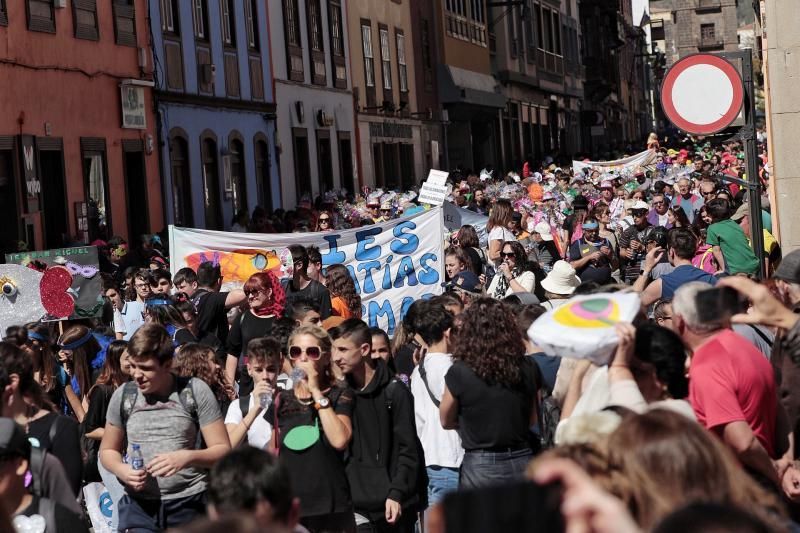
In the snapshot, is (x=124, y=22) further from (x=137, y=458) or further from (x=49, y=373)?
(x=137, y=458)

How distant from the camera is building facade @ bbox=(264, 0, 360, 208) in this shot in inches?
1289

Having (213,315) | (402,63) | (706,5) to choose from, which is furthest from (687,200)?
(706,5)

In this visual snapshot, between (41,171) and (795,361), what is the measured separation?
1645 centimetres

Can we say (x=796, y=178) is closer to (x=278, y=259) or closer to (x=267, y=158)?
(x=278, y=259)

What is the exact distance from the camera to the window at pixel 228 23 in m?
29.4

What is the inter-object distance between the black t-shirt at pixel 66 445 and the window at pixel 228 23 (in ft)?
76.3

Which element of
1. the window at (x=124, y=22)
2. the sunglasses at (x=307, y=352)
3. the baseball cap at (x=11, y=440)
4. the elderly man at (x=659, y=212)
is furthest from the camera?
the window at (x=124, y=22)

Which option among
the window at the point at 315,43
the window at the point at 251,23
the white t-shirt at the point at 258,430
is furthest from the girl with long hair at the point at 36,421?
the window at the point at 315,43

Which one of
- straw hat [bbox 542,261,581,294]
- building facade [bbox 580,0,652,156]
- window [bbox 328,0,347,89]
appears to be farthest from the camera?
building facade [bbox 580,0,652,156]

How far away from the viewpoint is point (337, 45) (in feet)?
122

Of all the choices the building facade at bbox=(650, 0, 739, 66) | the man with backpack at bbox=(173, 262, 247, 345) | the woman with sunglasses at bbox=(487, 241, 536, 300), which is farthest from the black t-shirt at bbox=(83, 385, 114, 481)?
the building facade at bbox=(650, 0, 739, 66)

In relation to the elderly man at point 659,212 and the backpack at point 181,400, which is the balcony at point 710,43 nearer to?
the elderly man at point 659,212

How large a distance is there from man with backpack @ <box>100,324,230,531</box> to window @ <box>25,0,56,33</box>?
14.9 meters

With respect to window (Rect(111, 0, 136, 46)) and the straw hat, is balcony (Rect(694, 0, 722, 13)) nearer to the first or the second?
window (Rect(111, 0, 136, 46))
